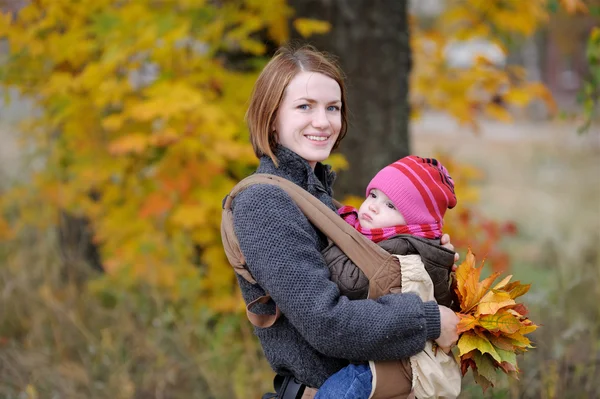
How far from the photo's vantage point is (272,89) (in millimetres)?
2152

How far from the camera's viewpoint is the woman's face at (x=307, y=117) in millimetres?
2135

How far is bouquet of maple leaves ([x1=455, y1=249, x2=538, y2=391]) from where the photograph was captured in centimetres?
203

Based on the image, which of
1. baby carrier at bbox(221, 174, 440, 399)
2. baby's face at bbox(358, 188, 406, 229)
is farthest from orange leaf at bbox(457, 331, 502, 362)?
baby's face at bbox(358, 188, 406, 229)

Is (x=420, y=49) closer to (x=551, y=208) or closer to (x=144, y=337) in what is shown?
(x=144, y=337)

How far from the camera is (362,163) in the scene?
4551 millimetres

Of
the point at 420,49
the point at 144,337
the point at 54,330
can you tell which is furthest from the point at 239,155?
the point at 420,49

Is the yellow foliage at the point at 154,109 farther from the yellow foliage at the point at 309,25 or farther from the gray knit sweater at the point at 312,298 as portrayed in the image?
the gray knit sweater at the point at 312,298

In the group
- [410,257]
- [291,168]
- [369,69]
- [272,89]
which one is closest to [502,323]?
[410,257]

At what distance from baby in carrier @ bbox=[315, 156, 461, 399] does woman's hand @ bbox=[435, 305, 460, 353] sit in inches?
1.3

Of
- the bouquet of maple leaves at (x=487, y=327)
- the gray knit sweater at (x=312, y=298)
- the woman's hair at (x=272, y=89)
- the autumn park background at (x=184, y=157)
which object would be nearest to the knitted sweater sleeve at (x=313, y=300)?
the gray knit sweater at (x=312, y=298)

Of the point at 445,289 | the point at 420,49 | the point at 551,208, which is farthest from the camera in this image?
the point at 551,208

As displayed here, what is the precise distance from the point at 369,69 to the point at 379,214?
2.57 m

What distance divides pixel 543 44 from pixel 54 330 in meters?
29.7

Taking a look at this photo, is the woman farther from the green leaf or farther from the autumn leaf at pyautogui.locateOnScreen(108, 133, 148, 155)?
the autumn leaf at pyautogui.locateOnScreen(108, 133, 148, 155)
